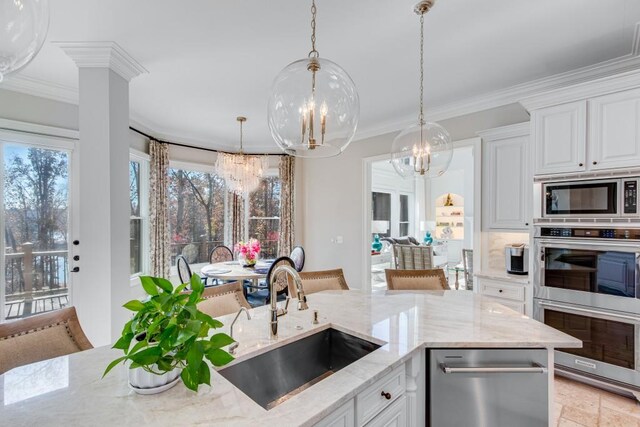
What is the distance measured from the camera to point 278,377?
4.55 ft

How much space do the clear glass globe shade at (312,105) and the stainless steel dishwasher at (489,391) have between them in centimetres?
117

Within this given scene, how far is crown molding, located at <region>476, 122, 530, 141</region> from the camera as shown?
124 inches

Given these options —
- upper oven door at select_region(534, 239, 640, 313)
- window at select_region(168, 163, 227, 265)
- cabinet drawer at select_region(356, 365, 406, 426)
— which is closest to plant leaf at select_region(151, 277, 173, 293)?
cabinet drawer at select_region(356, 365, 406, 426)

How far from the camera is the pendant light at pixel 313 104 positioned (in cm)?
144

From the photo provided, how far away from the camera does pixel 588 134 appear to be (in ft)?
8.24

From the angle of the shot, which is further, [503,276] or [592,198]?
[503,276]

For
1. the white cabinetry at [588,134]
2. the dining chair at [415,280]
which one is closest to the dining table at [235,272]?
the dining chair at [415,280]

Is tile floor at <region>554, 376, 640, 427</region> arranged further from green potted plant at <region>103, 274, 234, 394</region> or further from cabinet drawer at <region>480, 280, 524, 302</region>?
green potted plant at <region>103, 274, 234, 394</region>

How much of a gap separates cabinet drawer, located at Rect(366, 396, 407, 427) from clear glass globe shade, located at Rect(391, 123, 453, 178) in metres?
1.77

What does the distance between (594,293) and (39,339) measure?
3.61 meters

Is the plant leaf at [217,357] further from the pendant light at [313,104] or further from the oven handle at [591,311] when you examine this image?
the oven handle at [591,311]

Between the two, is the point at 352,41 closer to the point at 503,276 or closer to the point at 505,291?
the point at 503,276

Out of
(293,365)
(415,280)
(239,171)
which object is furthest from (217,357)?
(239,171)

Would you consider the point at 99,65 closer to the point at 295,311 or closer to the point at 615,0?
the point at 295,311
